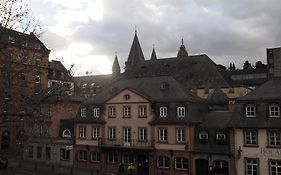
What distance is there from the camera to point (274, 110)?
37.5m

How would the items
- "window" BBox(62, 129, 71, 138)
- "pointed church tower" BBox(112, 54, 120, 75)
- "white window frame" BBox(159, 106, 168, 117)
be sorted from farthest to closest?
"pointed church tower" BBox(112, 54, 120, 75), "window" BBox(62, 129, 71, 138), "white window frame" BBox(159, 106, 168, 117)

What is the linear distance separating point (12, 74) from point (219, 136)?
2502 centimetres

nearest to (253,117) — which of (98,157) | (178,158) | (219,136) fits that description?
(219,136)

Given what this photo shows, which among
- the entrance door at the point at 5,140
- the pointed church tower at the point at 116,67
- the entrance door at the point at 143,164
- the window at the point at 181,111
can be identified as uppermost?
the pointed church tower at the point at 116,67

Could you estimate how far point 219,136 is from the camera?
40781 millimetres

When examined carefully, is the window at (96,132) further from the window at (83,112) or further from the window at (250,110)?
the window at (250,110)

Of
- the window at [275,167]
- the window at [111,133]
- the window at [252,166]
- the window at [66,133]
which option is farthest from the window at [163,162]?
the window at [66,133]

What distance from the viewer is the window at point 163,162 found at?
1721 inches

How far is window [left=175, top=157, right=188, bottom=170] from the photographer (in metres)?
42.2

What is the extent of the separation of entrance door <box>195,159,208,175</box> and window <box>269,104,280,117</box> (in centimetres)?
902

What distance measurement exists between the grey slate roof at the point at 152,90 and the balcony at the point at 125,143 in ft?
17.6

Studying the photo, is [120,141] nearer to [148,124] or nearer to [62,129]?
[148,124]

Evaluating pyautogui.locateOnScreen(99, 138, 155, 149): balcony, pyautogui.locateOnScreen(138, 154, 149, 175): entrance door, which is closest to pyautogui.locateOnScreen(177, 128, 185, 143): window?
pyautogui.locateOnScreen(99, 138, 155, 149): balcony

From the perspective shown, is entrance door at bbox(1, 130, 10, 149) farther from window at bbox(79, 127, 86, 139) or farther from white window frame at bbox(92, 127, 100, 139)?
white window frame at bbox(92, 127, 100, 139)
